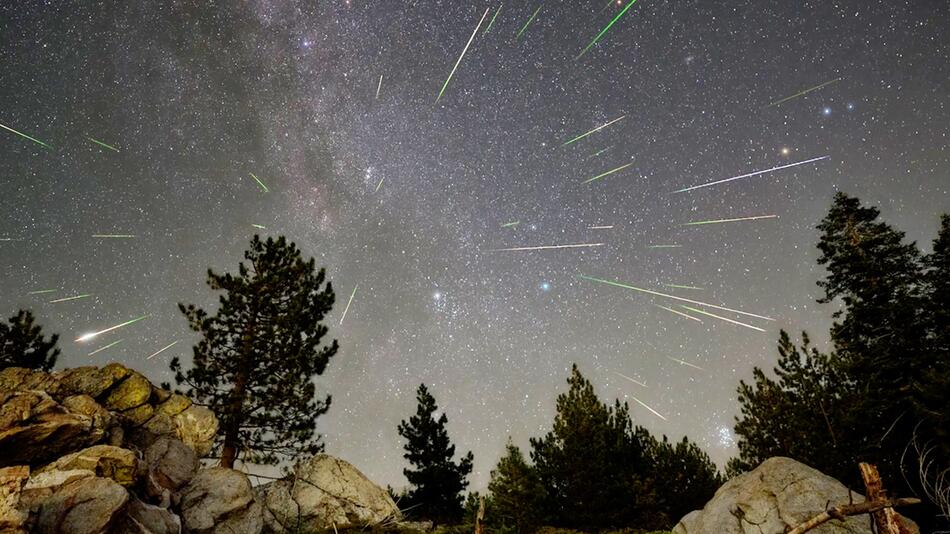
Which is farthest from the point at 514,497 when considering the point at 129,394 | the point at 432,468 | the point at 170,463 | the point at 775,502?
the point at 129,394

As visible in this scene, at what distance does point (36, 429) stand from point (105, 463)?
88.8 inches

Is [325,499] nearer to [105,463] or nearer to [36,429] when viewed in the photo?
[105,463]

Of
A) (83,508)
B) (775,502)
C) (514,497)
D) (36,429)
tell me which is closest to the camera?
(83,508)

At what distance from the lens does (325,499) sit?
20.5 metres

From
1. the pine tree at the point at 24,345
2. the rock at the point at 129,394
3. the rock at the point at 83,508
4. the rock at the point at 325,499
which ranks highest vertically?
the pine tree at the point at 24,345

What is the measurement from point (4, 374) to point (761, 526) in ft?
95.4

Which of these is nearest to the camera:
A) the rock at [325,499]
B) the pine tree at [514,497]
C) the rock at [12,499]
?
the rock at [12,499]

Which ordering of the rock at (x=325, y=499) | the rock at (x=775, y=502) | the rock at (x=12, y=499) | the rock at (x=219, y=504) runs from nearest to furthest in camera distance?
the rock at (x=12, y=499)
the rock at (x=775, y=502)
the rock at (x=219, y=504)
the rock at (x=325, y=499)

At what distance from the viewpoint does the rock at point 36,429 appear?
1323 centimetres

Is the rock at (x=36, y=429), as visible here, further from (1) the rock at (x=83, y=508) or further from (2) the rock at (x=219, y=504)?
(2) the rock at (x=219, y=504)

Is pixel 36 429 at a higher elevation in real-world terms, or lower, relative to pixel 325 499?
higher

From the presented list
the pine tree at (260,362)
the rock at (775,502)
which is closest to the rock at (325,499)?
the pine tree at (260,362)

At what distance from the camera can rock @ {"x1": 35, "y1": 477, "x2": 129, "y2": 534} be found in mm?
11625

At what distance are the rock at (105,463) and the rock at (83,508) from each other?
36.5 inches
